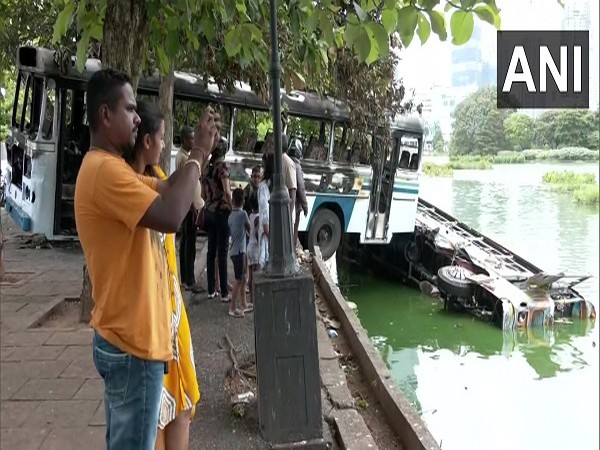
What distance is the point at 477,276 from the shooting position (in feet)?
42.7

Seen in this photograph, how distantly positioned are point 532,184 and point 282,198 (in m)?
2.04

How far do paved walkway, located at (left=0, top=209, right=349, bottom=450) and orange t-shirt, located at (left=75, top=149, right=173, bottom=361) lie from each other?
173 cm

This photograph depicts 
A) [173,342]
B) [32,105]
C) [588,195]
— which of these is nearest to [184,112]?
[32,105]

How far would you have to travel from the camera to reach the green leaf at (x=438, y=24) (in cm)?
222

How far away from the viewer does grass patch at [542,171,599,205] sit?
10.4 ft

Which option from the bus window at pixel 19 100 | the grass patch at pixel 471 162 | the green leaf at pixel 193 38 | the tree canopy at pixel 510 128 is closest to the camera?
the tree canopy at pixel 510 128

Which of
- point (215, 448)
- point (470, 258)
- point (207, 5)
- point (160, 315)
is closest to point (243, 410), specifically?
point (215, 448)

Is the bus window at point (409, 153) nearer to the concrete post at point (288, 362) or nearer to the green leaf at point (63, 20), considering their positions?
the concrete post at point (288, 362)

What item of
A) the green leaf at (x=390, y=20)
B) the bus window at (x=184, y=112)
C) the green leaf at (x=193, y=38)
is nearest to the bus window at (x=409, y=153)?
the bus window at (x=184, y=112)

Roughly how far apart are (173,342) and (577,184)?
243cm

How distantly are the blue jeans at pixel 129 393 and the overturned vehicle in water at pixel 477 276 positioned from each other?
10860mm

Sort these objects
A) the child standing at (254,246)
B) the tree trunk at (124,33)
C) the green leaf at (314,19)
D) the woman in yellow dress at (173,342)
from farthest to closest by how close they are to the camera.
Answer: the child standing at (254,246)
the tree trunk at (124,33)
the green leaf at (314,19)
the woman in yellow dress at (173,342)

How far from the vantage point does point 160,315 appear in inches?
76.5

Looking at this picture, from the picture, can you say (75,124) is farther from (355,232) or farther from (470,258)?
(470,258)
